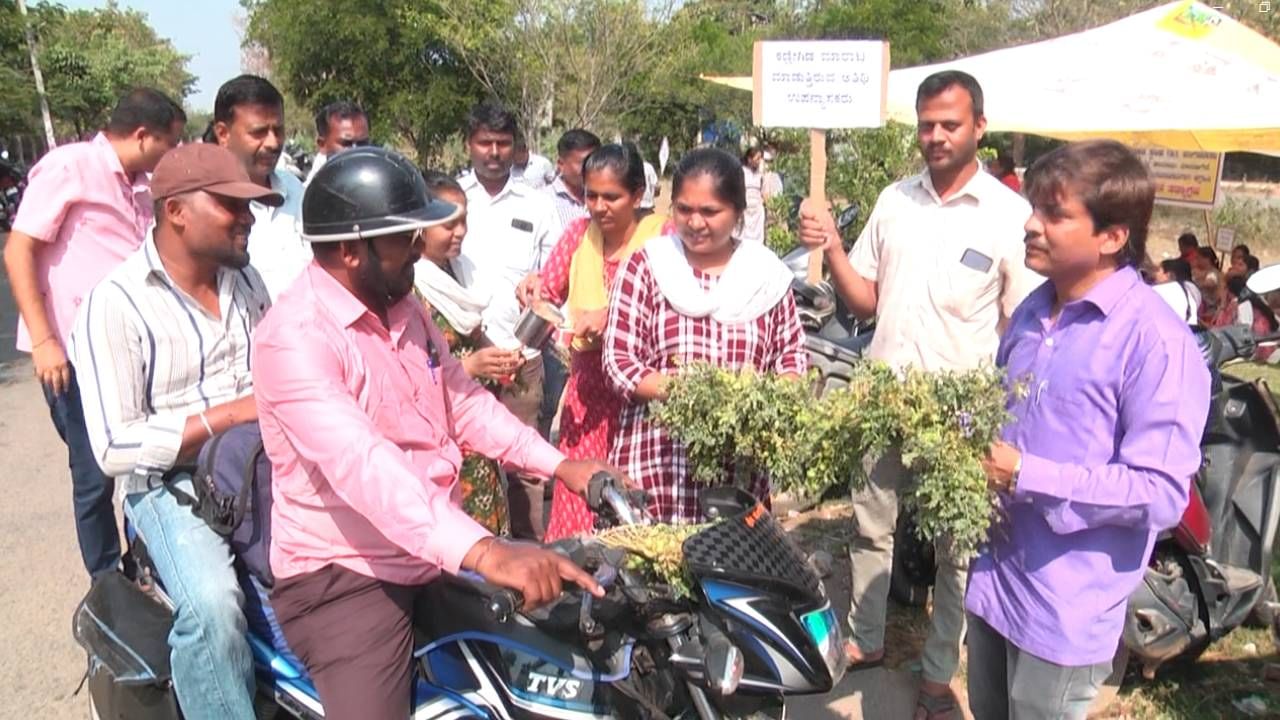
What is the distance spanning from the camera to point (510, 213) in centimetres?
461

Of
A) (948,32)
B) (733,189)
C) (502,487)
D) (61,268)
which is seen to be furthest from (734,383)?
(948,32)

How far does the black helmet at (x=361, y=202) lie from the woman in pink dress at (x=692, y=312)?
105cm

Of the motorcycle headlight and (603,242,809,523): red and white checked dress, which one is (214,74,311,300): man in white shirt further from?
the motorcycle headlight

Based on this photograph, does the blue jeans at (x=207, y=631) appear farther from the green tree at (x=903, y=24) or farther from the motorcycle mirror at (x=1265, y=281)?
the green tree at (x=903, y=24)

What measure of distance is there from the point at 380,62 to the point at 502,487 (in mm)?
30819

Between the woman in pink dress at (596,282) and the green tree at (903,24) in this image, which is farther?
the green tree at (903,24)

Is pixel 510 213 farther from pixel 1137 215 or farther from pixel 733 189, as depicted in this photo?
pixel 1137 215

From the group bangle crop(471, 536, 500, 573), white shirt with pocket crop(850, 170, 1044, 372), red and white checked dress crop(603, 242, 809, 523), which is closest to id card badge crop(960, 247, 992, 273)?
white shirt with pocket crop(850, 170, 1044, 372)

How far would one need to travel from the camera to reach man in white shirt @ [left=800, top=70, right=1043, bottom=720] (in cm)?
329

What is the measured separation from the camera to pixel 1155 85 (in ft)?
21.1

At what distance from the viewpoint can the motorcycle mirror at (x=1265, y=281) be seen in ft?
11.9

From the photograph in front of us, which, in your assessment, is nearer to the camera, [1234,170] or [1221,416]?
[1221,416]

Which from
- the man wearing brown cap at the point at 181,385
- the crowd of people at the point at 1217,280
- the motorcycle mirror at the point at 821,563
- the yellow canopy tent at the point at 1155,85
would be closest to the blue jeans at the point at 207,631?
the man wearing brown cap at the point at 181,385

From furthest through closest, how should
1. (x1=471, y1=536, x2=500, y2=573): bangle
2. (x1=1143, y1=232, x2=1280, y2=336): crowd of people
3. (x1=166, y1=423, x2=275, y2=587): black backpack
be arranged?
(x1=1143, y1=232, x2=1280, y2=336): crowd of people → (x1=166, y1=423, x2=275, y2=587): black backpack → (x1=471, y1=536, x2=500, y2=573): bangle
